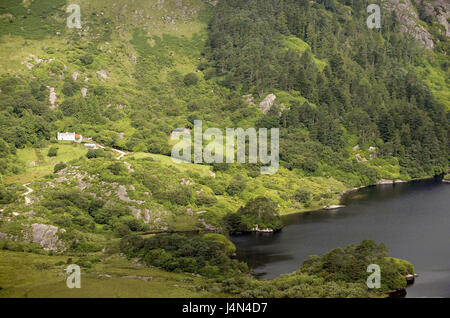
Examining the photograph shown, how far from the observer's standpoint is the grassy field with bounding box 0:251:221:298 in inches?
A: 3314

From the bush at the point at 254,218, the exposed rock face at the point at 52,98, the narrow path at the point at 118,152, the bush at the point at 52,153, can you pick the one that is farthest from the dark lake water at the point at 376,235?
the exposed rock face at the point at 52,98

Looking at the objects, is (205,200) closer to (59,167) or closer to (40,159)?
(59,167)

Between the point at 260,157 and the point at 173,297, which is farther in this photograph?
the point at 260,157

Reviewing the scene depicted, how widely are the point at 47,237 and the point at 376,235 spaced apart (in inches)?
2639

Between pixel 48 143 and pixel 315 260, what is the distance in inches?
3748

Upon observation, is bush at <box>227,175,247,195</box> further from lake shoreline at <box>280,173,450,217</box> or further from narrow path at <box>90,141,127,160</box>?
narrow path at <box>90,141,127,160</box>

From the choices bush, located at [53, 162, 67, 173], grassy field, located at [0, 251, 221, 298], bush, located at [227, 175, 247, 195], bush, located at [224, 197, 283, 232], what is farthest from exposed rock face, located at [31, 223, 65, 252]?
bush, located at [227, 175, 247, 195]

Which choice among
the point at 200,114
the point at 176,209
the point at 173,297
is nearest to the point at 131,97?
the point at 200,114

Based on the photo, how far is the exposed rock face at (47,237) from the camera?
10975 cm

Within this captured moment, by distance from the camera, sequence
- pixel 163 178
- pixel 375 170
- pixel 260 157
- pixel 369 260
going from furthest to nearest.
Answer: pixel 375 170 → pixel 260 157 → pixel 163 178 → pixel 369 260

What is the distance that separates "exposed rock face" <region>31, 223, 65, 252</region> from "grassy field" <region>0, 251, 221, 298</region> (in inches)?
218

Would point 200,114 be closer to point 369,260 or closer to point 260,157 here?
point 260,157
